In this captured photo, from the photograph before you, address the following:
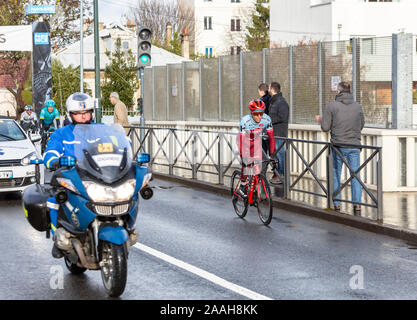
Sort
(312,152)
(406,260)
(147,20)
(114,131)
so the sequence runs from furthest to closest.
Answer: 1. (147,20)
2. (312,152)
3. (406,260)
4. (114,131)

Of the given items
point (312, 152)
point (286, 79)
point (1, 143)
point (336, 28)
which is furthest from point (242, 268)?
point (336, 28)

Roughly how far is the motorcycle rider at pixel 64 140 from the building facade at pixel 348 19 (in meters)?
35.0

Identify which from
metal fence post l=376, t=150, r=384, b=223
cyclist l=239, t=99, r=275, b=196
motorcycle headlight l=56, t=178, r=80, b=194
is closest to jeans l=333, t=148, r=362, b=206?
metal fence post l=376, t=150, r=384, b=223

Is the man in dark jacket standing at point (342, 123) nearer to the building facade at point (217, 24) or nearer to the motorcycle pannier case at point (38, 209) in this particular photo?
Result: the motorcycle pannier case at point (38, 209)

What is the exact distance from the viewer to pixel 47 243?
1005 centimetres

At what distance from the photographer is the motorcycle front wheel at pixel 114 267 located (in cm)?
678

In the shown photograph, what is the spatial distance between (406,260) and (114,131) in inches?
141

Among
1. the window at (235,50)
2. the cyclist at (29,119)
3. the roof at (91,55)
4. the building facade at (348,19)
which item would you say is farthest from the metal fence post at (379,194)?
the window at (235,50)

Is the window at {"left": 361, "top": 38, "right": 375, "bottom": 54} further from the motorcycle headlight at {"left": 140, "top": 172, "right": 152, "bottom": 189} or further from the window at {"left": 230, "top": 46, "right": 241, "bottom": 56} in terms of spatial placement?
the window at {"left": 230, "top": 46, "right": 241, "bottom": 56}

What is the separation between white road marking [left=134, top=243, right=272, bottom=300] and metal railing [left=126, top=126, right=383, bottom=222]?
10.7 ft

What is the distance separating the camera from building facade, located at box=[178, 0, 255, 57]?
98375 millimetres

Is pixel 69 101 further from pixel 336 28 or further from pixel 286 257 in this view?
pixel 336 28

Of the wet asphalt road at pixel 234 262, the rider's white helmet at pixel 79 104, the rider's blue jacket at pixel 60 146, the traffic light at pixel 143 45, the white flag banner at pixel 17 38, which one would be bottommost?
the wet asphalt road at pixel 234 262

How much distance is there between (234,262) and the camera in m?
8.83
